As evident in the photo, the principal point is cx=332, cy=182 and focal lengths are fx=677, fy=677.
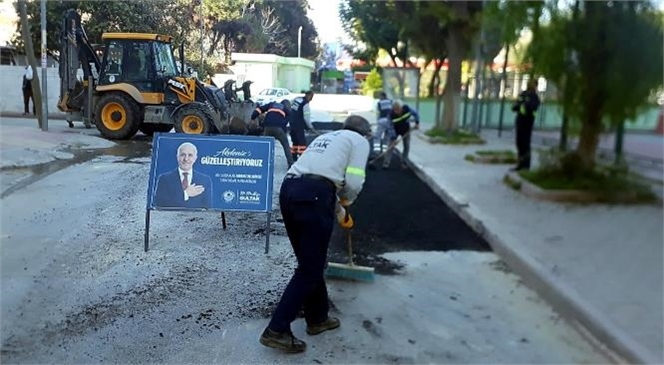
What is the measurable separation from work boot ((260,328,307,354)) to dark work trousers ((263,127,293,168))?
81.2 inches

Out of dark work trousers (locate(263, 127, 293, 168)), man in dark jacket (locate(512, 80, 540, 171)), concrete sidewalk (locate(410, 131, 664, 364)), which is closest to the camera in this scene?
concrete sidewalk (locate(410, 131, 664, 364))

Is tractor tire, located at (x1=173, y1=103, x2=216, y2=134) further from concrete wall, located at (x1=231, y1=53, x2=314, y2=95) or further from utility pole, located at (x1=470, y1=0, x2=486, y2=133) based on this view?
utility pole, located at (x1=470, y1=0, x2=486, y2=133)

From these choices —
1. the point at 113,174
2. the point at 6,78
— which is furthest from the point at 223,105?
the point at 6,78

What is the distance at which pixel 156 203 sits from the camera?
562 centimetres

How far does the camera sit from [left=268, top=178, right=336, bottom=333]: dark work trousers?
4051 mm

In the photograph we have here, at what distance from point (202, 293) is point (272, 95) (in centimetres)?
156

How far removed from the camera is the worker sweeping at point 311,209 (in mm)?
4062

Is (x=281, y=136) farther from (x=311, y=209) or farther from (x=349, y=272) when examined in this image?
(x=311, y=209)

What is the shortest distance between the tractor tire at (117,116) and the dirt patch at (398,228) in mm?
2356

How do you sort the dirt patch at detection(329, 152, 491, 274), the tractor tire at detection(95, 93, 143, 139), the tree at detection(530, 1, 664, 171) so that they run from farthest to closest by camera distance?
the tree at detection(530, 1, 664, 171)
the dirt patch at detection(329, 152, 491, 274)
the tractor tire at detection(95, 93, 143, 139)

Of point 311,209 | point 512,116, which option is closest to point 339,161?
point 311,209

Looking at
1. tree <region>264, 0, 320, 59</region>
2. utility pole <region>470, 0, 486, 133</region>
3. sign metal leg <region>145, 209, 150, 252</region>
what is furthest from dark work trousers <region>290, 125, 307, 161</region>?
utility pole <region>470, 0, 486, 133</region>

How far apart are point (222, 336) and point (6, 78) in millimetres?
14989

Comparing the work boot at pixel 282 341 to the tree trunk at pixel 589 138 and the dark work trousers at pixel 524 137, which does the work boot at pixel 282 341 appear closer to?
the tree trunk at pixel 589 138
